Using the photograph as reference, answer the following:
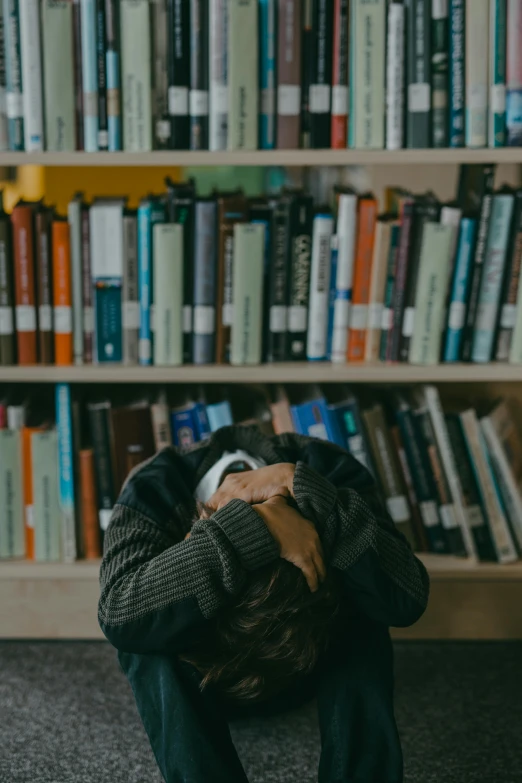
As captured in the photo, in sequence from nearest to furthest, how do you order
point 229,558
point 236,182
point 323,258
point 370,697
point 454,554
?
point 229,558 → point 370,697 → point 323,258 → point 454,554 → point 236,182

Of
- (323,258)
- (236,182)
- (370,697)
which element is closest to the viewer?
(370,697)

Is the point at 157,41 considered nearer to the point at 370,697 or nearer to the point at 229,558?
the point at 229,558

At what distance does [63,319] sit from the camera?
1.44 m

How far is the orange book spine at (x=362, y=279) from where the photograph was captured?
1413mm

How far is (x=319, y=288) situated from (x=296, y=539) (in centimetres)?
56

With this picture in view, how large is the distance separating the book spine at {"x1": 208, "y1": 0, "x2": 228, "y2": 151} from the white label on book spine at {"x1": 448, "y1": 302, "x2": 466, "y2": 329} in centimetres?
49

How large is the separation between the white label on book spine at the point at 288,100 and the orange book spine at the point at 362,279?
7.5 inches

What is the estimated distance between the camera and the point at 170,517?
1218 millimetres

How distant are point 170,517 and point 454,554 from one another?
2.01 feet

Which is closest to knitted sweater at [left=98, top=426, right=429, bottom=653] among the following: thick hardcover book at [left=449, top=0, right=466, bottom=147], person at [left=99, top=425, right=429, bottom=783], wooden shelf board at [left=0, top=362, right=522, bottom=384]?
person at [left=99, top=425, right=429, bottom=783]

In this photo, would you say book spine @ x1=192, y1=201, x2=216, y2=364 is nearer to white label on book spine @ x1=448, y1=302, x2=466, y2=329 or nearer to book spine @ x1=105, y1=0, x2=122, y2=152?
book spine @ x1=105, y1=0, x2=122, y2=152

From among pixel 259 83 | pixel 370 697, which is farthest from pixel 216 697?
pixel 259 83

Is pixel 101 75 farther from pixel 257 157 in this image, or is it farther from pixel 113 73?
pixel 257 157

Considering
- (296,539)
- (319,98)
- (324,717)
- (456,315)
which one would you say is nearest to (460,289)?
(456,315)
